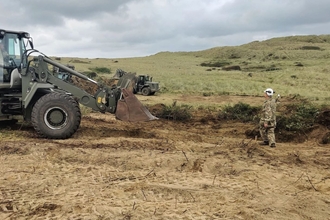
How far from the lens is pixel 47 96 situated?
9.69 metres

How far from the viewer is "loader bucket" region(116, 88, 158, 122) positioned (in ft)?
31.9

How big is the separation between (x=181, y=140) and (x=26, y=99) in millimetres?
4073

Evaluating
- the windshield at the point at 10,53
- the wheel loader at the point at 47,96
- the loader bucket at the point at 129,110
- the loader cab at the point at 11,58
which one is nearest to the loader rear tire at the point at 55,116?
the wheel loader at the point at 47,96

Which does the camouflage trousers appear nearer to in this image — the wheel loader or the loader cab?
the wheel loader

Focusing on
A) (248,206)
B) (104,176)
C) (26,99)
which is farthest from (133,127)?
(248,206)

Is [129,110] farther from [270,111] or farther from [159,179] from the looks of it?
[270,111]

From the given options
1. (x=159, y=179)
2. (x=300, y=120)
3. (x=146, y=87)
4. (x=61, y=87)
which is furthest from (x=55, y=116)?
(x=146, y=87)

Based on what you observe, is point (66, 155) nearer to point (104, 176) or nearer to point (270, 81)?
point (104, 176)

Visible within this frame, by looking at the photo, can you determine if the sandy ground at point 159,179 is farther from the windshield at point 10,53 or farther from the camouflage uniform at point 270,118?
the windshield at point 10,53

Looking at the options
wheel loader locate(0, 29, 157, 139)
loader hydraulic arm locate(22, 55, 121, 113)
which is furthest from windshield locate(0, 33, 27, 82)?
loader hydraulic arm locate(22, 55, 121, 113)

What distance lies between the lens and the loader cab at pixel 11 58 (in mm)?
10242

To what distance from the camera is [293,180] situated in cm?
671

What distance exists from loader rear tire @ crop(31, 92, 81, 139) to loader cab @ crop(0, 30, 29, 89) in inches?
49.2

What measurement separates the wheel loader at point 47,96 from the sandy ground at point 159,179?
1.77ft
